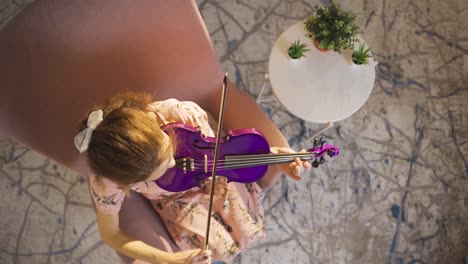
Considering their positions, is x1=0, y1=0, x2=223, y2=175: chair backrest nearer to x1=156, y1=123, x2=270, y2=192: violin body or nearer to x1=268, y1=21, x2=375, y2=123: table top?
x1=156, y1=123, x2=270, y2=192: violin body

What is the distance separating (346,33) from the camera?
162 cm

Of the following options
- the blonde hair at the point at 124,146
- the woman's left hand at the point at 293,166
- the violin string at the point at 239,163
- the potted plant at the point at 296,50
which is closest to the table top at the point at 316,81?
the potted plant at the point at 296,50

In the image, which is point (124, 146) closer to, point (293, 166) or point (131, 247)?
point (131, 247)

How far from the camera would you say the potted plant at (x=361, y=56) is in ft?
5.63

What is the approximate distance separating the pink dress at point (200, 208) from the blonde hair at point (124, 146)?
0.17 m

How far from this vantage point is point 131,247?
4.10 feet

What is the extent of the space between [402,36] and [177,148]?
5.39ft

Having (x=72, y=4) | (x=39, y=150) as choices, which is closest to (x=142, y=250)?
(x=39, y=150)

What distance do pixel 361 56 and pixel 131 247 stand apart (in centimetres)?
118

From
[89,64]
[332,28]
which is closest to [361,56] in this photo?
[332,28]

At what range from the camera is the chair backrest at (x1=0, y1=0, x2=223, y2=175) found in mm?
1159

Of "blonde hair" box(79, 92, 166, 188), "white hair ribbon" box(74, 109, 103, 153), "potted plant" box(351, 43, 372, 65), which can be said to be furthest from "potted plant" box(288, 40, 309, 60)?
A: "white hair ribbon" box(74, 109, 103, 153)

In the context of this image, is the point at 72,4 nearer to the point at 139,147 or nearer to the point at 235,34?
the point at 139,147

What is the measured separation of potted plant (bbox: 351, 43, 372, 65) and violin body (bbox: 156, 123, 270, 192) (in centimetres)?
65
